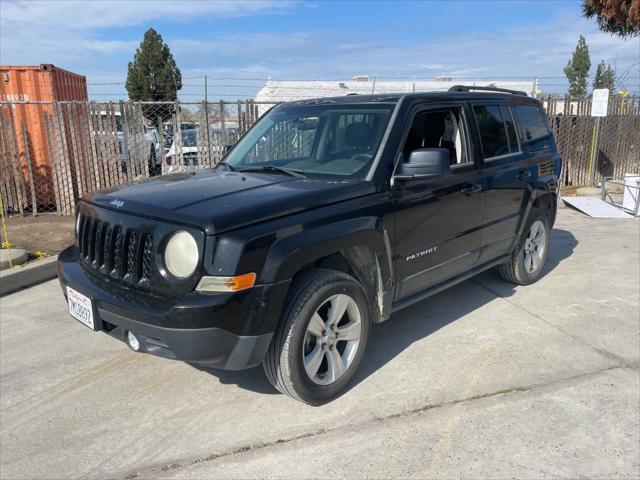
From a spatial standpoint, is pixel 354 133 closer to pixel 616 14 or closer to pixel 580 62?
pixel 616 14

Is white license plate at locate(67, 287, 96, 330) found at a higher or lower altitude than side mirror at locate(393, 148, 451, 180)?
lower

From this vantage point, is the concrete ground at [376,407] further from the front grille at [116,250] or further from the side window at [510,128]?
the side window at [510,128]

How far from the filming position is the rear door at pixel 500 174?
15.2ft

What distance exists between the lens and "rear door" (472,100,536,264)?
183 inches

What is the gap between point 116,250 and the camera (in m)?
3.17

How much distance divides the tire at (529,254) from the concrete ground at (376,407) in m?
0.60

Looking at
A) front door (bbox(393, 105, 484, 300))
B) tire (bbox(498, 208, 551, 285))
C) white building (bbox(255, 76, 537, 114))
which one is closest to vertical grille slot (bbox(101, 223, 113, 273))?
front door (bbox(393, 105, 484, 300))

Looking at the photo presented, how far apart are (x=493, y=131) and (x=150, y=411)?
3627mm

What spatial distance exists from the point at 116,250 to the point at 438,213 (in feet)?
7.50

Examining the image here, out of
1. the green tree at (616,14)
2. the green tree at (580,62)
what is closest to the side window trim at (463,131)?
the green tree at (616,14)

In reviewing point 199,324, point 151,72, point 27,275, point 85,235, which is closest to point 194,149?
point 27,275

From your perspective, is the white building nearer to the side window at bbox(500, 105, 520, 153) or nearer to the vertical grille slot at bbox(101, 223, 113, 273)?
the side window at bbox(500, 105, 520, 153)

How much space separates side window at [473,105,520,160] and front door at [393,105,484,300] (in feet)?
0.87

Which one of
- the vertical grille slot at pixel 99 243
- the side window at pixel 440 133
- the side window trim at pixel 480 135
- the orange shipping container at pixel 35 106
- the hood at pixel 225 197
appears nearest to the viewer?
the hood at pixel 225 197
